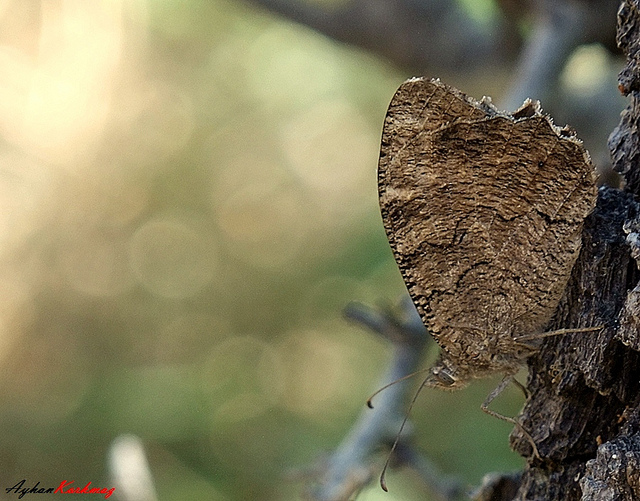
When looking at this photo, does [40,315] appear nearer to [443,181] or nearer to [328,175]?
[328,175]

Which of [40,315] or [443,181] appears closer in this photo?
[443,181]

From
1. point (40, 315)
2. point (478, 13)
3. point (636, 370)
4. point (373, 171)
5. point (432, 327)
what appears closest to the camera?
point (636, 370)

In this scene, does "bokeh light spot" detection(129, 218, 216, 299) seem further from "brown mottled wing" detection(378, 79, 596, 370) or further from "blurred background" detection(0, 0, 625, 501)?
"brown mottled wing" detection(378, 79, 596, 370)

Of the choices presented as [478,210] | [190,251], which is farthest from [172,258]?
[478,210]

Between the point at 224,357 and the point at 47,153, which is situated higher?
the point at 47,153

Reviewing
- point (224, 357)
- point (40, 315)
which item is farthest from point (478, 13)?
point (40, 315)

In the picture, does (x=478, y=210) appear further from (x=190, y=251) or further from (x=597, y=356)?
(x=190, y=251)
